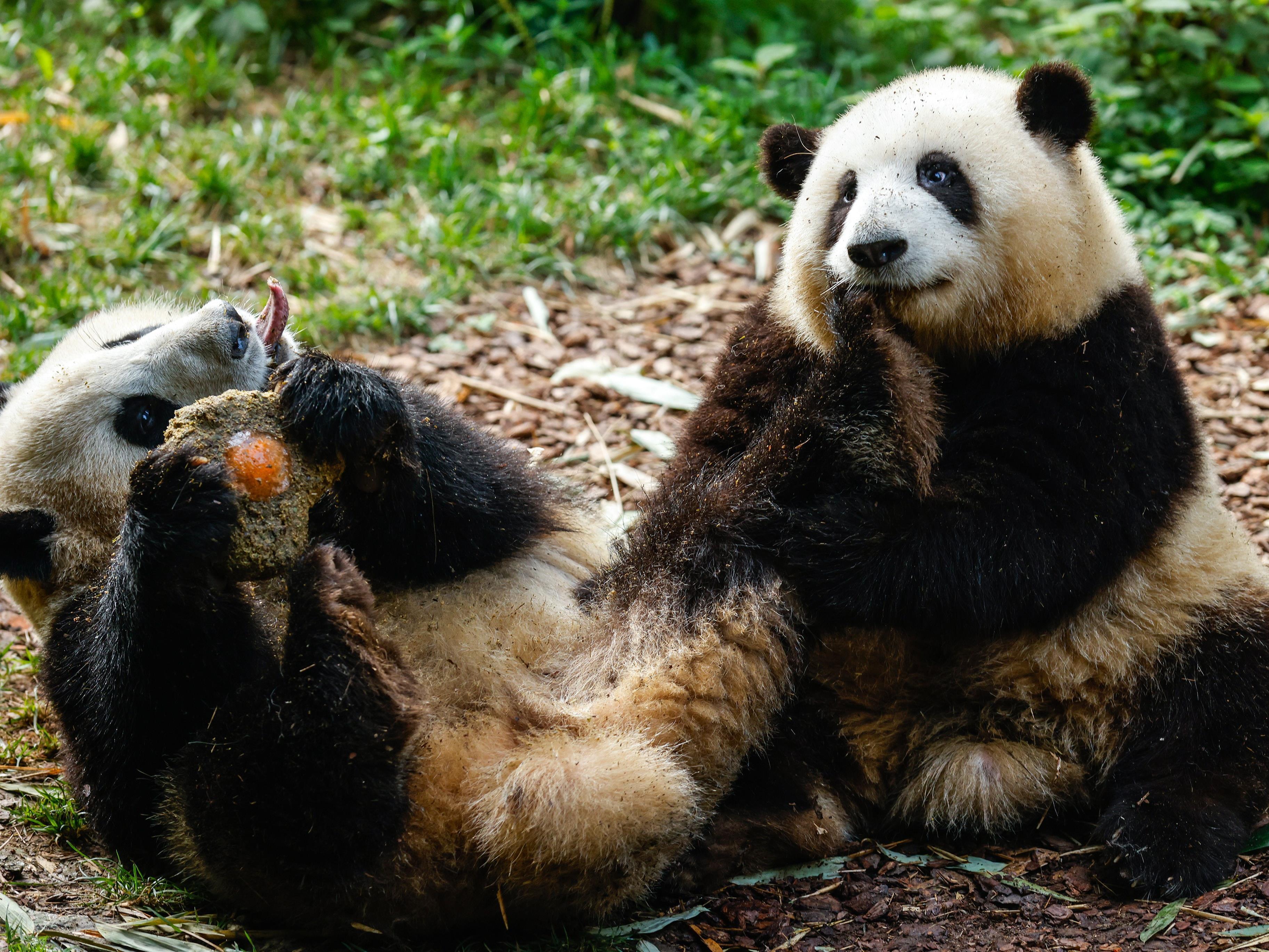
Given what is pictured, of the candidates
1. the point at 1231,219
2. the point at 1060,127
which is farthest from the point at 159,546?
the point at 1231,219

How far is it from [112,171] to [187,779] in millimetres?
5255

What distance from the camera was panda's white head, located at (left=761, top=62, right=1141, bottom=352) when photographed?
3738 millimetres

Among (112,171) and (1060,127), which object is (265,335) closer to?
(1060,127)

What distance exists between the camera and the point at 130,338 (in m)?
4.30

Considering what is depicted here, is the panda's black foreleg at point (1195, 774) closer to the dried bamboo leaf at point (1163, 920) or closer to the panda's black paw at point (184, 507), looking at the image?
the dried bamboo leaf at point (1163, 920)

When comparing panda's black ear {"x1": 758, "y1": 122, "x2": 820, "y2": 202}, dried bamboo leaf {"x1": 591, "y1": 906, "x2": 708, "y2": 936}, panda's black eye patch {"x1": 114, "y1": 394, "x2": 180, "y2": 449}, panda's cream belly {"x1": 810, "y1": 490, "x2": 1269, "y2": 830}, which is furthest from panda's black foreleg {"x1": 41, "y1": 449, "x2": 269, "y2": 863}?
panda's black ear {"x1": 758, "y1": 122, "x2": 820, "y2": 202}

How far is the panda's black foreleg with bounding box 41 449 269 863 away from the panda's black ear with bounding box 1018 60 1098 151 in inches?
111

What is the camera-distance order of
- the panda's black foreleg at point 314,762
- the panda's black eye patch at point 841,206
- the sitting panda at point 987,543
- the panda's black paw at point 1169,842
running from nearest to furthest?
the panda's black foreleg at point 314,762
the panda's black paw at point 1169,842
the sitting panda at point 987,543
the panda's black eye patch at point 841,206

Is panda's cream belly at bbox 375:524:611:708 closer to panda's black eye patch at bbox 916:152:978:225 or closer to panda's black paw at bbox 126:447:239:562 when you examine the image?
panda's black paw at bbox 126:447:239:562

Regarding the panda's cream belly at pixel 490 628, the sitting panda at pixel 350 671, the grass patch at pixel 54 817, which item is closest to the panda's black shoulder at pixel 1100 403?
the sitting panda at pixel 350 671

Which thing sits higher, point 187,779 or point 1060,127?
point 1060,127

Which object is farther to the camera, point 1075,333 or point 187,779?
point 1075,333

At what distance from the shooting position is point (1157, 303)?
6.66m

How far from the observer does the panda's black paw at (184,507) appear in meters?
3.11
